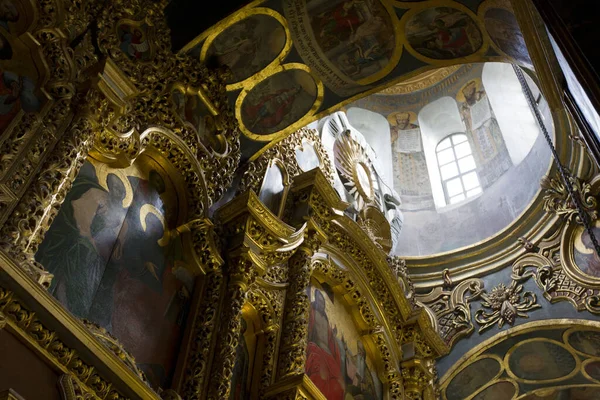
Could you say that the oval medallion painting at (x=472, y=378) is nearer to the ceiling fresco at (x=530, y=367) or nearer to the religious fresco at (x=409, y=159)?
the ceiling fresco at (x=530, y=367)

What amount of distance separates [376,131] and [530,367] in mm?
6409

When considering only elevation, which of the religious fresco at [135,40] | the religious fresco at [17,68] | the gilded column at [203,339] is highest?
the religious fresco at [135,40]

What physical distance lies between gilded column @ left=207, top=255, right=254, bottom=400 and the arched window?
8361 millimetres

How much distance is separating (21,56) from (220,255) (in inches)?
109

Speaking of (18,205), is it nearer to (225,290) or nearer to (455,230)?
(225,290)

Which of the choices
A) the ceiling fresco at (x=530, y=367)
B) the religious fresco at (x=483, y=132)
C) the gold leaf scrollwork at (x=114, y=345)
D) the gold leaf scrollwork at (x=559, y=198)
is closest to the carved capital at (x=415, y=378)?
the ceiling fresco at (x=530, y=367)

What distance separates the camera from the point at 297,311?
26.1 ft

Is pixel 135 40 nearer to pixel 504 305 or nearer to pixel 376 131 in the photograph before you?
pixel 504 305

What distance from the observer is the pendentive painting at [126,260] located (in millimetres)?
5859

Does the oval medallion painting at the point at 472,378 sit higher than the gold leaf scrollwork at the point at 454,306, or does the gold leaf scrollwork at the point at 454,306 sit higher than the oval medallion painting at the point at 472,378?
the gold leaf scrollwork at the point at 454,306

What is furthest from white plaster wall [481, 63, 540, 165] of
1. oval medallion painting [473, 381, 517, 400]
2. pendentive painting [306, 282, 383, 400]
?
pendentive painting [306, 282, 383, 400]

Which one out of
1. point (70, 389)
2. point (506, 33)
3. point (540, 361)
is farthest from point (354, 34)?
point (540, 361)

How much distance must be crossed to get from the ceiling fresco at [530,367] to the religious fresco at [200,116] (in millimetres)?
6255

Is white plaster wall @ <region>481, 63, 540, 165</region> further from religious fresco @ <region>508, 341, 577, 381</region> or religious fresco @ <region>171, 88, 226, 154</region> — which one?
religious fresco @ <region>171, 88, 226, 154</region>
